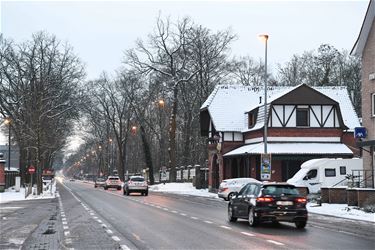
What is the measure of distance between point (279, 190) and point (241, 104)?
127 ft

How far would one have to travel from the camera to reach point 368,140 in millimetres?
33281

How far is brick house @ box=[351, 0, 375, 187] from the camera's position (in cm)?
3369

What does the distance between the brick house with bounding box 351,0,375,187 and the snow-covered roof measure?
1796cm

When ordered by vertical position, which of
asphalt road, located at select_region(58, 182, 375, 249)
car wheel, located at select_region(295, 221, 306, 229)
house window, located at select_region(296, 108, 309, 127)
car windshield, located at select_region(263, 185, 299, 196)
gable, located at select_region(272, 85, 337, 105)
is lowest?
asphalt road, located at select_region(58, 182, 375, 249)

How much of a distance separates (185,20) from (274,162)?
26.4m

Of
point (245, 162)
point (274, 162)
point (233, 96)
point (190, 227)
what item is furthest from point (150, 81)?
point (190, 227)

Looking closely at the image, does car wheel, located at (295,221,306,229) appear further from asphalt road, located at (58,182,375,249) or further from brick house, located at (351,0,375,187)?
brick house, located at (351,0,375,187)

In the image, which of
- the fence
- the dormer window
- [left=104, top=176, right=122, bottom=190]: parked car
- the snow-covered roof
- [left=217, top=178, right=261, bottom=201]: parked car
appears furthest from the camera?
[left=104, top=176, right=122, bottom=190]: parked car

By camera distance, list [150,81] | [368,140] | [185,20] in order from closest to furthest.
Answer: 1. [368,140]
2. [185,20]
3. [150,81]

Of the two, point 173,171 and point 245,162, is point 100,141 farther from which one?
point 245,162

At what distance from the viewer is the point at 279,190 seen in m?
19.7

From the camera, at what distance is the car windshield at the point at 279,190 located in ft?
64.1

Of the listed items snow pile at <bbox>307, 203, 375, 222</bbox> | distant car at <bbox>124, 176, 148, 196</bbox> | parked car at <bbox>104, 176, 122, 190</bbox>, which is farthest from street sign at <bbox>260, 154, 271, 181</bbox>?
parked car at <bbox>104, 176, 122, 190</bbox>

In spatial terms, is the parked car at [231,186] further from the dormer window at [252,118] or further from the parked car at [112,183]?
the parked car at [112,183]
